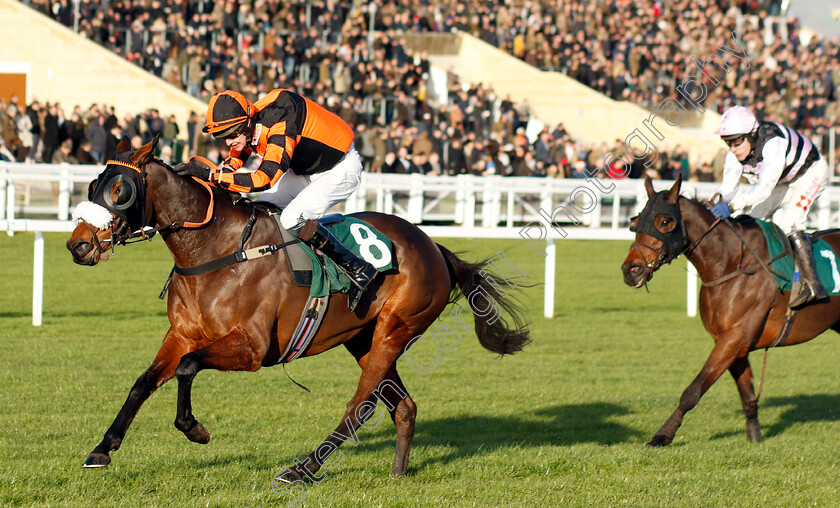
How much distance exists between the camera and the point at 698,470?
548 centimetres

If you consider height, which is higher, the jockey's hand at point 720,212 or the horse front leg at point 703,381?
the jockey's hand at point 720,212

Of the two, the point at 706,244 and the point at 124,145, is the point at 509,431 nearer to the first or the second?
the point at 706,244

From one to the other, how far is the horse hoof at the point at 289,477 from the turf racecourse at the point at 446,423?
8 centimetres

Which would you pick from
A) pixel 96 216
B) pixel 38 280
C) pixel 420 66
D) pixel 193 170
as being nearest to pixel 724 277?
pixel 193 170

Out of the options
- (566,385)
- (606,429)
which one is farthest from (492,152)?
(606,429)

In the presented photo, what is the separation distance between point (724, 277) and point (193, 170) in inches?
133

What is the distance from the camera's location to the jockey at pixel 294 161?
188 inches

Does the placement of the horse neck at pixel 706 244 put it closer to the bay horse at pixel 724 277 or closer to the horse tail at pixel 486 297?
the bay horse at pixel 724 277

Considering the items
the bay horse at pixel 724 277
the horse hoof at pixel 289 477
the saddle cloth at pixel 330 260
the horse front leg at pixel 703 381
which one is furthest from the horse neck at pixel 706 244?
the horse hoof at pixel 289 477

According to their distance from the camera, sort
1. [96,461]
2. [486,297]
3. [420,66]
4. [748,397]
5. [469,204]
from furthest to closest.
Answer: [420,66] → [469,204] → [748,397] → [486,297] → [96,461]

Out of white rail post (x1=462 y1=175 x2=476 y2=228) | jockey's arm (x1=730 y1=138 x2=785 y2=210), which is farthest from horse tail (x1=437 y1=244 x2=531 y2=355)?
white rail post (x1=462 y1=175 x2=476 y2=228)

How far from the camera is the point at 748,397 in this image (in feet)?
21.5

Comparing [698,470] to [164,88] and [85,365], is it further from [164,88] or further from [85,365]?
[164,88]

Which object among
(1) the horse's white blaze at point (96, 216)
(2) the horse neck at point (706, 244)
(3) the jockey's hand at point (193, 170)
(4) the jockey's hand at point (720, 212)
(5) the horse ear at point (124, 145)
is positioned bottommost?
(2) the horse neck at point (706, 244)
